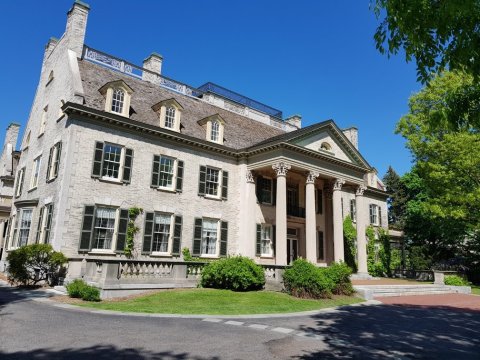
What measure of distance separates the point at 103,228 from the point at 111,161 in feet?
12.4

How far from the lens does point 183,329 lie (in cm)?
951

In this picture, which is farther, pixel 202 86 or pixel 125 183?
pixel 202 86

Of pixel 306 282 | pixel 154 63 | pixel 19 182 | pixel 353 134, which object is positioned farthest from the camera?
pixel 353 134

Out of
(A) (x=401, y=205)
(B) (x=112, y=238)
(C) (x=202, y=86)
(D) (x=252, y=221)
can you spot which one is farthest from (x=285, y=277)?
(A) (x=401, y=205)

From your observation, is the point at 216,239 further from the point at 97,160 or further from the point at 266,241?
the point at 97,160

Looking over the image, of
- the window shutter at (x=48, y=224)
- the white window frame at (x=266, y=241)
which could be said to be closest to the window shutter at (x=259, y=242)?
the white window frame at (x=266, y=241)

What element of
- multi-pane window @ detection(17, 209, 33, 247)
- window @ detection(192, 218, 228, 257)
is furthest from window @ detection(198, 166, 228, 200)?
multi-pane window @ detection(17, 209, 33, 247)

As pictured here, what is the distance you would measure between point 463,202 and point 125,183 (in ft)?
73.4

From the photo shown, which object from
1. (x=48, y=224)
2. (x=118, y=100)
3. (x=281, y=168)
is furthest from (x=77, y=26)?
(x=281, y=168)

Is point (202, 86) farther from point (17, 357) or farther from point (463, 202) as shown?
point (17, 357)

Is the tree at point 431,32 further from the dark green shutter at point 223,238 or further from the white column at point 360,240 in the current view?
the white column at point 360,240

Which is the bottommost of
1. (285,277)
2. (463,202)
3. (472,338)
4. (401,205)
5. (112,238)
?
(472,338)

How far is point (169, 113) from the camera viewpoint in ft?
79.2

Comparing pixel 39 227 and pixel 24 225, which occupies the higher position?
pixel 24 225
